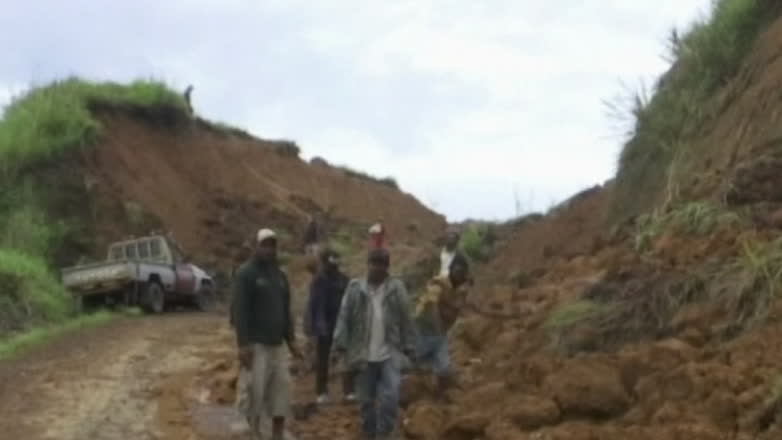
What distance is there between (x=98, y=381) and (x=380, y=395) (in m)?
5.80

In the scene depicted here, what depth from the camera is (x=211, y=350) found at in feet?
74.3

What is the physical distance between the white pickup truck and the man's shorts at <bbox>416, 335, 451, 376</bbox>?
1565 cm

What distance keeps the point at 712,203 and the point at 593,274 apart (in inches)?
77.1

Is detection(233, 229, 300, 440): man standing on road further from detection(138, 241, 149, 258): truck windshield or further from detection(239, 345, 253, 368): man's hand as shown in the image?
detection(138, 241, 149, 258): truck windshield

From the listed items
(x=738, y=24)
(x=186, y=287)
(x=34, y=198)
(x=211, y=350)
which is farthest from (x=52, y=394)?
(x=34, y=198)

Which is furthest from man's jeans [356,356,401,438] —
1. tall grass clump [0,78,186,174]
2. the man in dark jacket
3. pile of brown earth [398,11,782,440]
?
tall grass clump [0,78,186,174]

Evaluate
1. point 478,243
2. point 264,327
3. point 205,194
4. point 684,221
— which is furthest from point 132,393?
point 205,194

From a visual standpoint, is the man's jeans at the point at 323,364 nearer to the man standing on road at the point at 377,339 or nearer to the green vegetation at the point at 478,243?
the man standing on road at the point at 377,339

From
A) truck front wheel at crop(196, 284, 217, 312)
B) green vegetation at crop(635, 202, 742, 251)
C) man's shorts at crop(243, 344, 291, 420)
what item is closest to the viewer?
man's shorts at crop(243, 344, 291, 420)

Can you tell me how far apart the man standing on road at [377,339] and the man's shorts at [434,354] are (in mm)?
760

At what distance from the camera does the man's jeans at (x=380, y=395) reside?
13797 mm

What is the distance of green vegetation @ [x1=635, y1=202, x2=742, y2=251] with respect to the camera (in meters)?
15.2

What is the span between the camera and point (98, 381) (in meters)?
18.8

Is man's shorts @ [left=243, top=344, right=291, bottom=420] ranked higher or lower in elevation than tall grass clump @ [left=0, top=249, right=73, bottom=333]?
lower
